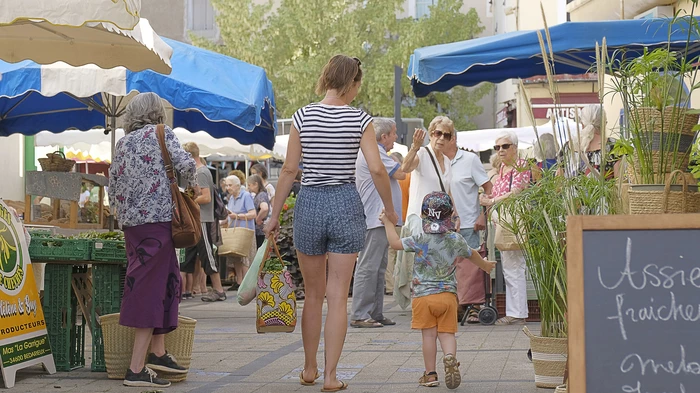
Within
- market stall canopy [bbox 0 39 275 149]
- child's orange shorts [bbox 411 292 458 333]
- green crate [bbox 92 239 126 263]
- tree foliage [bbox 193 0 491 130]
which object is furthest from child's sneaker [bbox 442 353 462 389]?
tree foliage [bbox 193 0 491 130]

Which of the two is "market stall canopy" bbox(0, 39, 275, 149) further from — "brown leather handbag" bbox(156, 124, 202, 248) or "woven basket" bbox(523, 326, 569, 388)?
"woven basket" bbox(523, 326, 569, 388)

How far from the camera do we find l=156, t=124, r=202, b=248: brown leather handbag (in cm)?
693

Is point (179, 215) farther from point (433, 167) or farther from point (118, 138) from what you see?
point (118, 138)

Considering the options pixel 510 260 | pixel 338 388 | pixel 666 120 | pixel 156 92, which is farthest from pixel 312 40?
pixel 666 120

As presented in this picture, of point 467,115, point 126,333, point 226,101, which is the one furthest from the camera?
point 467,115

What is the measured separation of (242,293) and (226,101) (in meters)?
4.29

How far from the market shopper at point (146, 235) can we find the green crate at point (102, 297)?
0.56m

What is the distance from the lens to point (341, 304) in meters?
6.79

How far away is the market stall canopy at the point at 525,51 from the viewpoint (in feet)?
32.1

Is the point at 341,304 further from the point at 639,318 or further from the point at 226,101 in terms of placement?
the point at 226,101

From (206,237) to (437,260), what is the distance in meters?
7.16

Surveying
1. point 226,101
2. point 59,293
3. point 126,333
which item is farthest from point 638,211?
point 226,101

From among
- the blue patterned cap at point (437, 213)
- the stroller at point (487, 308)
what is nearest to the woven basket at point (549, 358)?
the blue patterned cap at point (437, 213)

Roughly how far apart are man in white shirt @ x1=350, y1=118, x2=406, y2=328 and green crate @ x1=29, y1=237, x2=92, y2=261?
377 cm
